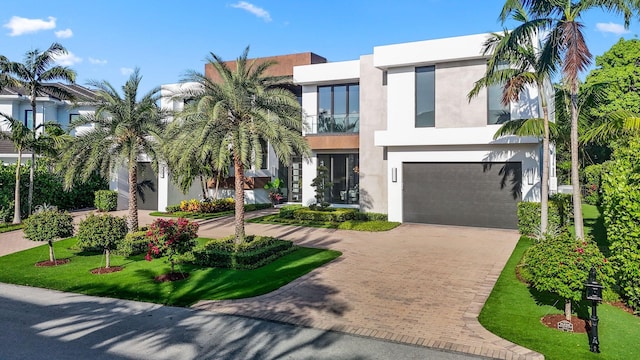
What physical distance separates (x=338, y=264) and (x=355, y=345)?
5341 mm

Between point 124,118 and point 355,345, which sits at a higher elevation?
point 124,118

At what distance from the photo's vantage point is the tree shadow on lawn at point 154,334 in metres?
6.63

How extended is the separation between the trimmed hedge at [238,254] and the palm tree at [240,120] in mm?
479

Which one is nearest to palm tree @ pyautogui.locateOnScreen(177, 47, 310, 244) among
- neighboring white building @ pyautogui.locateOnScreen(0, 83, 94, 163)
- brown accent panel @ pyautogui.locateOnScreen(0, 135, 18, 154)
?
brown accent panel @ pyautogui.locateOnScreen(0, 135, 18, 154)

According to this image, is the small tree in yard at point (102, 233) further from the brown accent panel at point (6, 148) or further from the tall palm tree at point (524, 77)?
the brown accent panel at point (6, 148)

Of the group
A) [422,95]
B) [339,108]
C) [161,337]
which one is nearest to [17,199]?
[339,108]

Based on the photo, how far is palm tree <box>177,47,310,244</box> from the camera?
39.9 ft

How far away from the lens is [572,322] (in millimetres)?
7496

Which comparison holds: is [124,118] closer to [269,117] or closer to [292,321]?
[269,117]

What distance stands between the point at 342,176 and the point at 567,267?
640 inches

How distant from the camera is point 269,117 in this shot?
503 inches

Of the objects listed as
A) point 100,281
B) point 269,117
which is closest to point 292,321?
point 100,281

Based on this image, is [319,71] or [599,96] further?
[319,71]

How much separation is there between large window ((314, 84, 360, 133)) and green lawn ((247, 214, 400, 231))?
17.0 feet
